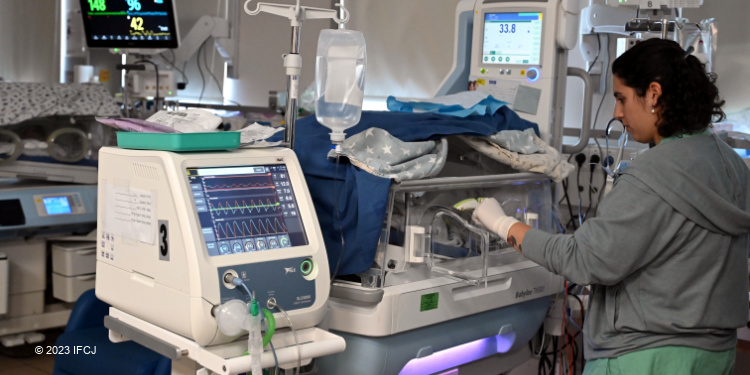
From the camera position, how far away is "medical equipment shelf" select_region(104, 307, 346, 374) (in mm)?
1523

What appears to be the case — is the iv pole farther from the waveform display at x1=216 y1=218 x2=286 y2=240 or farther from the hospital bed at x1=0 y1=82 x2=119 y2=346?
the hospital bed at x1=0 y1=82 x2=119 y2=346

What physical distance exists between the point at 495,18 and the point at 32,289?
2.44 m

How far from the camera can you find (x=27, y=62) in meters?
5.72

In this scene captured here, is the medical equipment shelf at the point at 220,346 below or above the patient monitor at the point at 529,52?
below

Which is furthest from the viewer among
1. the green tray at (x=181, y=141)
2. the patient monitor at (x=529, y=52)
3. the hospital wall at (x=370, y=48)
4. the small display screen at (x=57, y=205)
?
the small display screen at (x=57, y=205)

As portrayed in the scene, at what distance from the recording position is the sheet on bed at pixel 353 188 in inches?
77.3

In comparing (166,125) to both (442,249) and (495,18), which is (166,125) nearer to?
(442,249)

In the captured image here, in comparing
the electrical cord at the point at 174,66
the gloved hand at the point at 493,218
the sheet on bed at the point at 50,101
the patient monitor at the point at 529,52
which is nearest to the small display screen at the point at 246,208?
the gloved hand at the point at 493,218

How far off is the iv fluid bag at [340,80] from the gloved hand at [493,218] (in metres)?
0.43

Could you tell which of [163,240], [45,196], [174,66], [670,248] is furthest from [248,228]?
[174,66]

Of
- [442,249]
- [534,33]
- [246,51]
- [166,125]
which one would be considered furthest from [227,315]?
[246,51]

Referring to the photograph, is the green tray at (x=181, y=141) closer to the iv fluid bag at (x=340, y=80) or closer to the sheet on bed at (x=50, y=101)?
the iv fluid bag at (x=340, y=80)

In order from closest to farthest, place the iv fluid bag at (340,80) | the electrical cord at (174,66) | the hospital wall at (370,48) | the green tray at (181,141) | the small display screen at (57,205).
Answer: the green tray at (181,141), the iv fluid bag at (340,80), the hospital wall at (370,48), the small display screen at (57,205), the electrical cord at (174,66)

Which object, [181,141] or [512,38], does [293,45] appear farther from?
[512,38]
